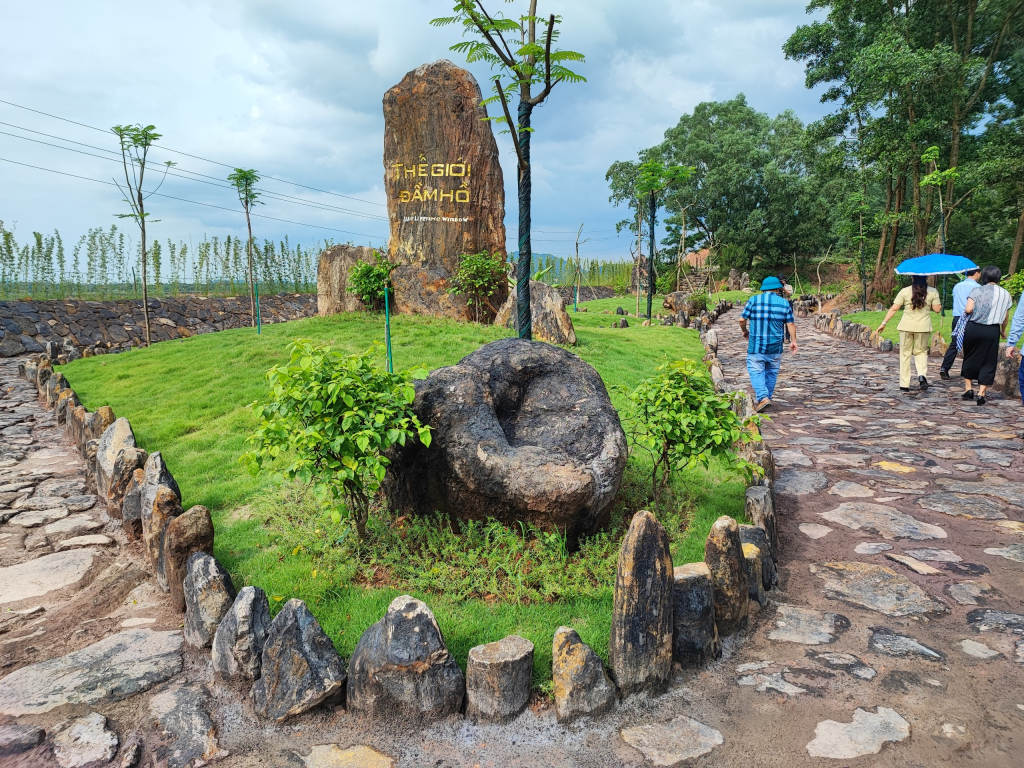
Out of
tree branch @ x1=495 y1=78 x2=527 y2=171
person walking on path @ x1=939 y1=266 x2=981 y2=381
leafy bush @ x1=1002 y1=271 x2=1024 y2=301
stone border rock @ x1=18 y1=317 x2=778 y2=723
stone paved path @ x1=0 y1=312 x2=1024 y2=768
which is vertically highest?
tree branch @ x1=495 y1=78 x2=527 y2=171

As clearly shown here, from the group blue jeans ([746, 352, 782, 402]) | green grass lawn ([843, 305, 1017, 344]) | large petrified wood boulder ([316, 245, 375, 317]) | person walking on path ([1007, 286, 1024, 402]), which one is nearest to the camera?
person walking on path ([1007, 286, 1024, 402])

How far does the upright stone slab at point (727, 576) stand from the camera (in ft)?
10.5

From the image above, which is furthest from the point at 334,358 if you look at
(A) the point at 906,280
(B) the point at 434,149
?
(A) the point at 906,280

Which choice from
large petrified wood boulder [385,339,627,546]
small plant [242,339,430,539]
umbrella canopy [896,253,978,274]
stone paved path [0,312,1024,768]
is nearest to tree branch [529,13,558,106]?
large petrified wood boulder [385,339,627,546]

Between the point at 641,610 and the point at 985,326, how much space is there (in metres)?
7.96

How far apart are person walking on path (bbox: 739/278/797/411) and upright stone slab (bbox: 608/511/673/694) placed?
5.14 meters

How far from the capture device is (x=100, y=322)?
18.6 m

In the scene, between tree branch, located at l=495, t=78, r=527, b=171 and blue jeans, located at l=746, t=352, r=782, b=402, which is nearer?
tree branch, located at l=495, t=78, r=527, b=171

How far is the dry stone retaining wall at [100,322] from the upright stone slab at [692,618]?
657 inches

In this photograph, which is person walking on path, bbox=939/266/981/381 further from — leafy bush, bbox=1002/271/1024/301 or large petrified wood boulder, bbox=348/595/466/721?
large petrified wood boulder, bbox=348/595/466/721

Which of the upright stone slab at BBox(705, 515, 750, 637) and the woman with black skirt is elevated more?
the woman with black skirt

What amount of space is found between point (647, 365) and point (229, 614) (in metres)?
8.90

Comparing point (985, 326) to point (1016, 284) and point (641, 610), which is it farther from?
point (1016, 284)

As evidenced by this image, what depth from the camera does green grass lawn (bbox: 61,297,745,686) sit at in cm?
329
